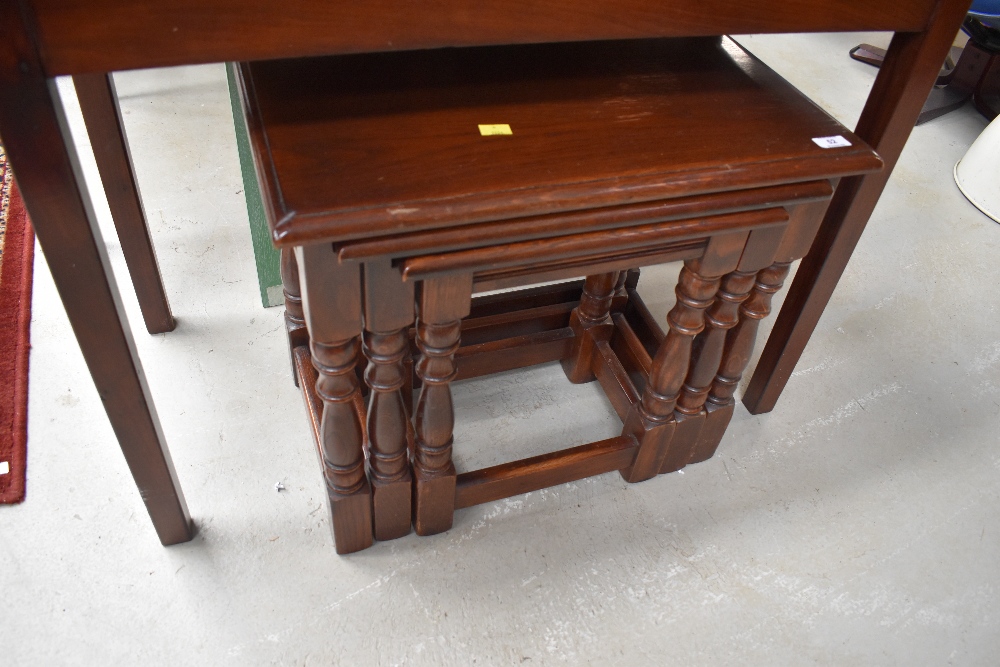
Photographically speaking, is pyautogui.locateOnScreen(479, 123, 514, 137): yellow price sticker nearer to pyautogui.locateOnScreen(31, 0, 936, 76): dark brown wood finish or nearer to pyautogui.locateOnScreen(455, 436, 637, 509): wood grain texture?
pyautogui.locateOnScreen(31, 0, 936, 76): dark brown wood finish

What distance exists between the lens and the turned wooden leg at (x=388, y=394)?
0.92 metres

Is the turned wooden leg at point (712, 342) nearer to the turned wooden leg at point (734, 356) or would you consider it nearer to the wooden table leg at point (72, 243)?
the turned wooden leg at point (734, 356)

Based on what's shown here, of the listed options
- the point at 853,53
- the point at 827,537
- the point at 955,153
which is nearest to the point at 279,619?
the point at 827,537

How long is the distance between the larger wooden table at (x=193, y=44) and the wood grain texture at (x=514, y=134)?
4.9 inches

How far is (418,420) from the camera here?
3.73 feet

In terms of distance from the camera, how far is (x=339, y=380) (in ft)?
3.36

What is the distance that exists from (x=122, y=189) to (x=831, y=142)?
3.79 feet

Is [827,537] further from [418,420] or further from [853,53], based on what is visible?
[853,53]

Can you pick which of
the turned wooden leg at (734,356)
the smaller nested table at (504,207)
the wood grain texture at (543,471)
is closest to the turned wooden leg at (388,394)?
the smaller nested table at (504,207)

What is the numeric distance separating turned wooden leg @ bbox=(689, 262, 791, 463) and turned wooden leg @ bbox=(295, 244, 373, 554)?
0.61 m

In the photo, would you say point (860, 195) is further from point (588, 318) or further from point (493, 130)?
point (493, 130)

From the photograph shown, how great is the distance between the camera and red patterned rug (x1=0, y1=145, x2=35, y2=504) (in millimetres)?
1353

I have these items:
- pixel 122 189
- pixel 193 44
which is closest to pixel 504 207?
pixel 193 44

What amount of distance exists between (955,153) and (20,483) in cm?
269
